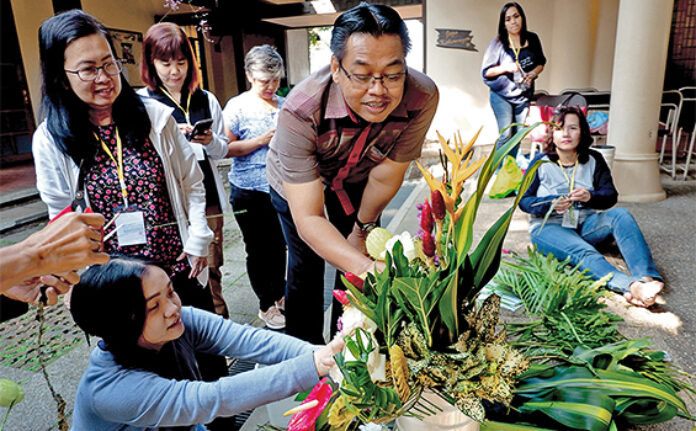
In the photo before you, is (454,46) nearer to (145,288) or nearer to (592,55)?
(592,55)

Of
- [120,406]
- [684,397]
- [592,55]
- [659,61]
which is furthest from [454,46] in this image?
[120,406]

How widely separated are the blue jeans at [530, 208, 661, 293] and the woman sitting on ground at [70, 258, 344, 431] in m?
1.54

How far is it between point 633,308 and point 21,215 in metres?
5.75

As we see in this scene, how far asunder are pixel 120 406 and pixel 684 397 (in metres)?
1.47

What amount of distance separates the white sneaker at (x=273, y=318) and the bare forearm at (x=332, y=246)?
1.36m

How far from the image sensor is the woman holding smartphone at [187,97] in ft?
7.20

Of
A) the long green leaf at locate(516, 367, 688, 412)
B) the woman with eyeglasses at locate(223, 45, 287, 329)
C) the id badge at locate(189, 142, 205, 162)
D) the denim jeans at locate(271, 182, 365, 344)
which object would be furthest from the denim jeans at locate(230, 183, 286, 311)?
the long green leaf at locate(516, 367, 688, 412)

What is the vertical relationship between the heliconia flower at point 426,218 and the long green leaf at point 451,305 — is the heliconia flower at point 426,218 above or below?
above

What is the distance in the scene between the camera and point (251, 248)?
267 centimetres

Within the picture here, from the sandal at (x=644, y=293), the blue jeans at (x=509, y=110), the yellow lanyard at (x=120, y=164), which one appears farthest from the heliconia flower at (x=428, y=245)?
the blue jeans at (x=509, y=110)

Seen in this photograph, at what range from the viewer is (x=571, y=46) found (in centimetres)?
676

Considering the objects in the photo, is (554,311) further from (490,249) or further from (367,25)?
(367,25)

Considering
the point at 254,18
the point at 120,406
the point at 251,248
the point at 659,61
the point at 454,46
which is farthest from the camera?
the point at 254,18

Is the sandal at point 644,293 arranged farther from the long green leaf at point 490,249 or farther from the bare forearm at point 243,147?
the bare forearm at point 243,147
